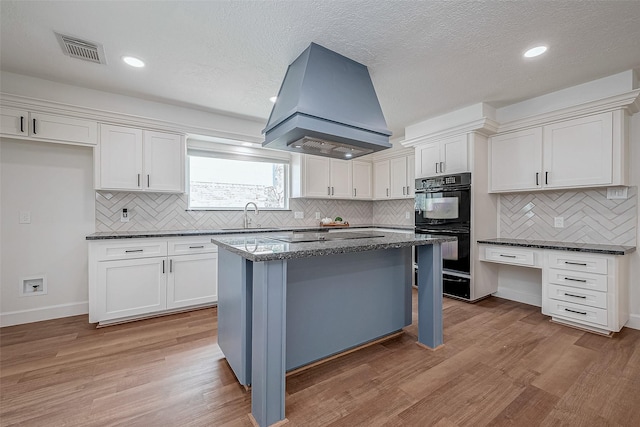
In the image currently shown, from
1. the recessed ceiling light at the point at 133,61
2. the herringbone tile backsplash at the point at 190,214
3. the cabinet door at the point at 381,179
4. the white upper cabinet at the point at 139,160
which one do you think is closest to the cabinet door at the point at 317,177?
the herringbone tile backsplash at the point at 190,214

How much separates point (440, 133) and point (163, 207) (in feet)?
12.7

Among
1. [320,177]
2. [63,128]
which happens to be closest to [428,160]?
[320,177]

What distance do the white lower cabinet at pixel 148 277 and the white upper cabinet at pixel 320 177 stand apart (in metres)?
1.80

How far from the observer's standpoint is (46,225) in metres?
3.06

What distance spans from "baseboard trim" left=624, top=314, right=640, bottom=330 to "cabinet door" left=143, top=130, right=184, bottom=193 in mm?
5130

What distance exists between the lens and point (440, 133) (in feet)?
12.6

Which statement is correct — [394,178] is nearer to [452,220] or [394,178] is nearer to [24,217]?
[452,220]

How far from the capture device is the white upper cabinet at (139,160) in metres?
3.10

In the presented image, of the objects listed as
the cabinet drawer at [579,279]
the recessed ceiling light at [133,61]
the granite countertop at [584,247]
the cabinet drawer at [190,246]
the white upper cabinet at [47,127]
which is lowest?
the cabinet drawer at [579,279]

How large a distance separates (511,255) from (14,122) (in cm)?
547

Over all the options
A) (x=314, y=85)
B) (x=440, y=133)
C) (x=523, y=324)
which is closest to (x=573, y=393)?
(x=523, y=324)

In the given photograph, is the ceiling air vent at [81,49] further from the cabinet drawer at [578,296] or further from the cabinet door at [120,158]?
the cabinet drawer at [578,296]

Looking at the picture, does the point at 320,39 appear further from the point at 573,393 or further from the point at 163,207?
the point at 573,393

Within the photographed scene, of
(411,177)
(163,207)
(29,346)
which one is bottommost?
(29,346)
